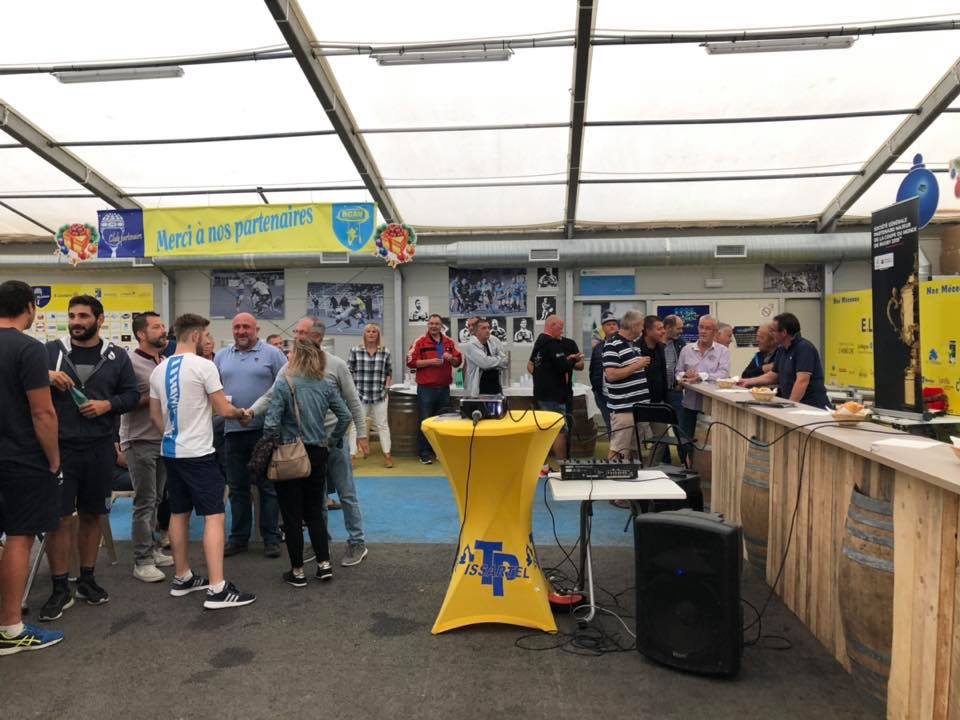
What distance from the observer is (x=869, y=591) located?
2.31 m

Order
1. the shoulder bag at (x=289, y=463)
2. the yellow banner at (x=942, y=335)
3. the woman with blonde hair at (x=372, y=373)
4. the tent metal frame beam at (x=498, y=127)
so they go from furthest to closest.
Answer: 1. the woman with blonde hair at (x=372, y=373)
2. the tent metal frame beam at (x=498, y=127)
3. the yellow banner at (x=942, y=335)
4. the shoulder bag at (x=289, y=463)

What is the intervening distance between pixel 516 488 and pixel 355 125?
16.8 feet

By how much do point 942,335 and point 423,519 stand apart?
5.17 meters

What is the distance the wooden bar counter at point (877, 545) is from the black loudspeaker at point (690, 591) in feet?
1.31

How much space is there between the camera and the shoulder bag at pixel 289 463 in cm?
360

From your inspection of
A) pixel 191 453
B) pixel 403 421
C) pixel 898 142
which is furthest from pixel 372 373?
pixel 898 142

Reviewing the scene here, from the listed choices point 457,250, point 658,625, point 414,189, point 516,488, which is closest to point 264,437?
point 516,488

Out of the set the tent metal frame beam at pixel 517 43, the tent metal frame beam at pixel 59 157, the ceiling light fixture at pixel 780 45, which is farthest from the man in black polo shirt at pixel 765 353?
the tent metal frame beam at pixel 59 157

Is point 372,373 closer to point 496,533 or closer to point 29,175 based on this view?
point 496,533

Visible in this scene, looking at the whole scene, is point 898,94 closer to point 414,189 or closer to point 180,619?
point 414,189

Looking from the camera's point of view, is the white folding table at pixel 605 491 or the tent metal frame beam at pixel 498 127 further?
the tent metal frame beam at pixel 498 127

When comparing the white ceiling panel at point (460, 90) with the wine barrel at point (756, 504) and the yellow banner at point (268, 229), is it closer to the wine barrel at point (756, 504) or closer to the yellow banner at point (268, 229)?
the yellow banner at point (268, 229)

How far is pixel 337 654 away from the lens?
289 cm

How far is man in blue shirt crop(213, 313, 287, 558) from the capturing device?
4.28 meters
